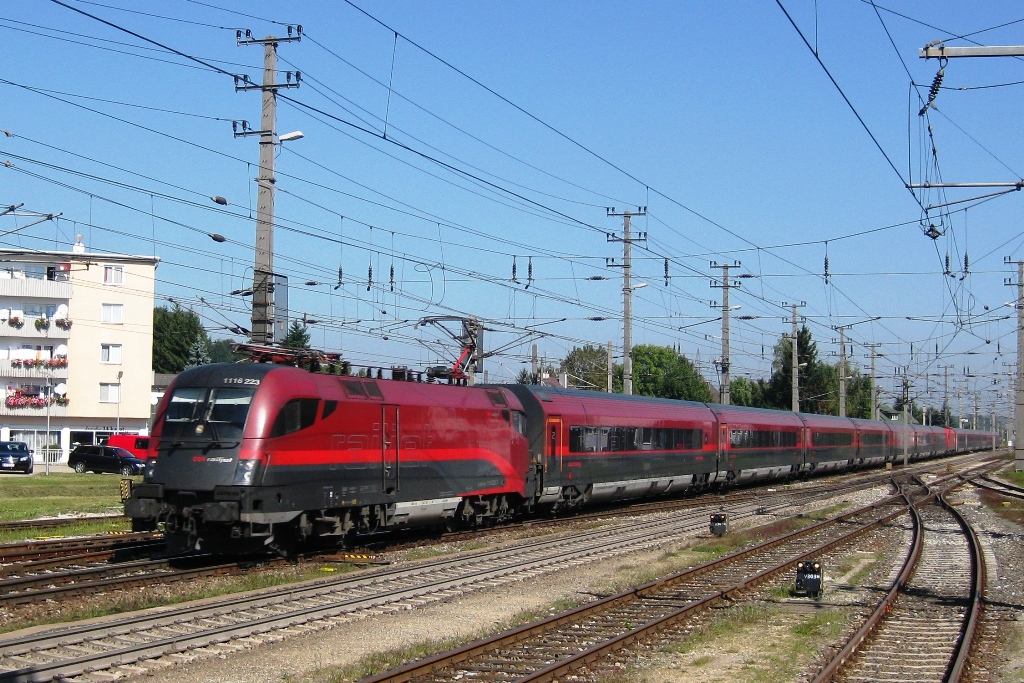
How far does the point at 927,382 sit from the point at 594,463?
3075 inches

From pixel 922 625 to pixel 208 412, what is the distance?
11355mm

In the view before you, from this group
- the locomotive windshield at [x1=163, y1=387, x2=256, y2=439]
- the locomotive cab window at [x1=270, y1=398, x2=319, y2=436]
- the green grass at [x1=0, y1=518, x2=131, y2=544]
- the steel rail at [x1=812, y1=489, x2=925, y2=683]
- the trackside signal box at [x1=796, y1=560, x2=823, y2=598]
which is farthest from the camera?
the green grass at [x1=0, y1=518, x2=131, y2=544]

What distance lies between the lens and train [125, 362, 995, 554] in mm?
17188

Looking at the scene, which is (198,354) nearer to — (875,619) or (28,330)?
(28,330)

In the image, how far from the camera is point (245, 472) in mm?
16938

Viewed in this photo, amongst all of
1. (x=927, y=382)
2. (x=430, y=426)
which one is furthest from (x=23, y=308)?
(x=927, y=382)

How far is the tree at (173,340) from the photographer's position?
11725 centimetres

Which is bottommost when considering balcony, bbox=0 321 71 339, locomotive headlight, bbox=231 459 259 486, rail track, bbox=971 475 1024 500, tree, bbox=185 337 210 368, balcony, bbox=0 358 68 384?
rail track, bbox=971 475 1024 500

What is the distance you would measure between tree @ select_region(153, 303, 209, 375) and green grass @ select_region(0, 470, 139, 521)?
7365 centimetres

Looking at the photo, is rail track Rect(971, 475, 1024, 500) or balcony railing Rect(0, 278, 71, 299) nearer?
rail track Rect(971, 475, 1024, 500)

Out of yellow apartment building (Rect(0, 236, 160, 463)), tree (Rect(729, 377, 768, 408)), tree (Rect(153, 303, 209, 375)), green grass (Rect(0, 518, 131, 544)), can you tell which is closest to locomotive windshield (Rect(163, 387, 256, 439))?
green grass (Rect(0, 518, 131, 544))

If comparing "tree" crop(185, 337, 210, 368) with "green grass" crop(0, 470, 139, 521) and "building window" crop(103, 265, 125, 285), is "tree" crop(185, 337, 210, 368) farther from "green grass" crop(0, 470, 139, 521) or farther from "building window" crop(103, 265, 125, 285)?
"green grass" crop(0, 470, 139, 521)

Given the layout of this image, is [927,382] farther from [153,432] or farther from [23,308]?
[153,432]

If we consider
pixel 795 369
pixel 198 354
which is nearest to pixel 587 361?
pixel 198 354
